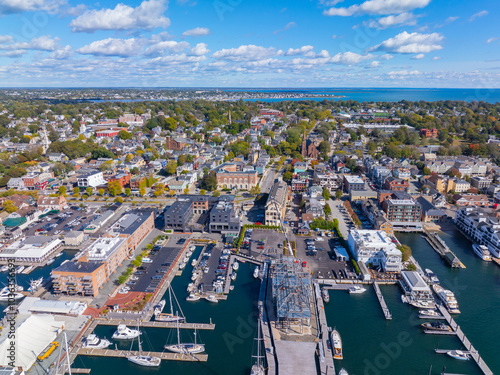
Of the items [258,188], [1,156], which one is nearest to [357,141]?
[258,188]

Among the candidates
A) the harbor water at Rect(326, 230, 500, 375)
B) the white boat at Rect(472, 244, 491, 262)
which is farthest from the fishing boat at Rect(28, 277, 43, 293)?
the white boat at Rect(472, 244, 491, 262)

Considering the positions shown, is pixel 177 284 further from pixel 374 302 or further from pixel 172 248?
pixel 374 302

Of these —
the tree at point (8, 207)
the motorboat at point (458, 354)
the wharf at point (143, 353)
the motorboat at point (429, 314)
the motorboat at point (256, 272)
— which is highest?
the tree at point (8, 207)

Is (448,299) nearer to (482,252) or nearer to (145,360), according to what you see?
(482,252)

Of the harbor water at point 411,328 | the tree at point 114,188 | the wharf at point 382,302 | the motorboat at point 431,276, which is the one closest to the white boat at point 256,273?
the harbor water at point 411,328

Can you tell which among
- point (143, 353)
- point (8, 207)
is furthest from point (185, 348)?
point (8, 207)

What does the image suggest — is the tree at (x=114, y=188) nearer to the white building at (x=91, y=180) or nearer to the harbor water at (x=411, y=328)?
the white building at (x=91, y=180)
